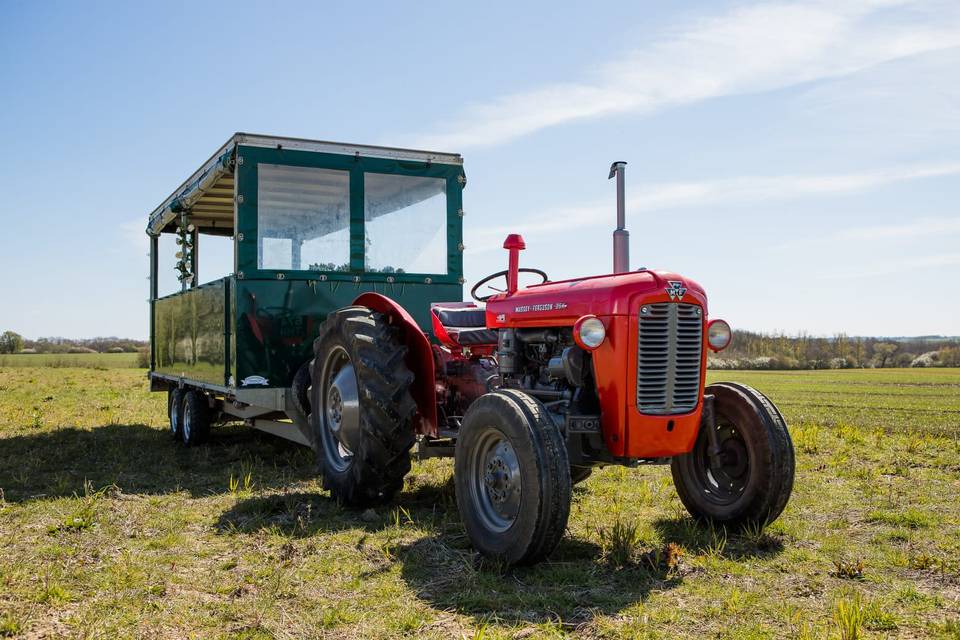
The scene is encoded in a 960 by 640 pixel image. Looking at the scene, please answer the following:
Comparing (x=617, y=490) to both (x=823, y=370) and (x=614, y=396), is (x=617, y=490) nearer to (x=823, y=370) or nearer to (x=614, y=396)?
(x=614, y=396)

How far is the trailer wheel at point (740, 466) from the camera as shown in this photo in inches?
187

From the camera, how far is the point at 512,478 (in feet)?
14.4

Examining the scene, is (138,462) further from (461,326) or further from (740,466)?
(740,466)

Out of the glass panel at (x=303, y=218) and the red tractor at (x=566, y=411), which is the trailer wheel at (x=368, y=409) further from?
the glass panel at (x=303, y=218)

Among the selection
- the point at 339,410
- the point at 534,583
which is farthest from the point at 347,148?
the point at 534,583

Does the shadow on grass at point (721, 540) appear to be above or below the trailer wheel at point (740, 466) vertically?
below

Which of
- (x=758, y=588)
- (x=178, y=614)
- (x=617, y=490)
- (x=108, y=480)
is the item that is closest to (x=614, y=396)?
(x=758, y=588)

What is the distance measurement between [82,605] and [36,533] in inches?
67.1

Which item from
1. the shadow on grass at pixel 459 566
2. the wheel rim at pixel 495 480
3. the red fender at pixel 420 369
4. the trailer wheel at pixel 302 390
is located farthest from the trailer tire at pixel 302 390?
the wheel rim at pixel 495 480

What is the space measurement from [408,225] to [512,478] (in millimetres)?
3794

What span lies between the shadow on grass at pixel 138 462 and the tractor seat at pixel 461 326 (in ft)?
6.37

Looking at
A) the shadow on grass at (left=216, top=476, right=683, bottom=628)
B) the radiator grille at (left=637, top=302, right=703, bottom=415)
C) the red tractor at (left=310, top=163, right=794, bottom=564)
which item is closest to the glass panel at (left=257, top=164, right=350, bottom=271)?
the red tractor at (left=310, top=163, right=794, bottom=564)

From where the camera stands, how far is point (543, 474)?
4.04 metres

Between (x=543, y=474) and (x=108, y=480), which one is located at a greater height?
(x=543, y=474)
